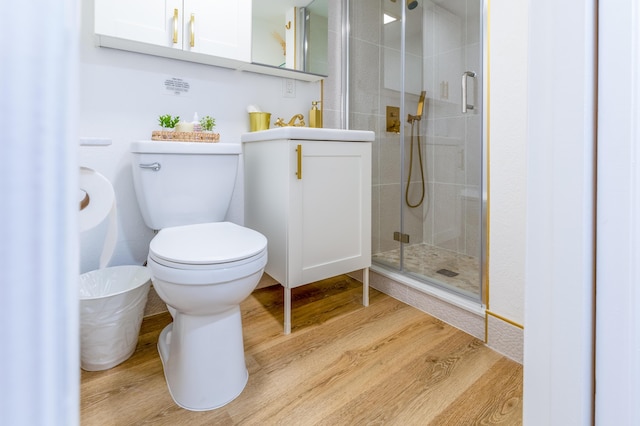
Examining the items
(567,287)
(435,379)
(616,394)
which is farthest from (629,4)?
(435,379)

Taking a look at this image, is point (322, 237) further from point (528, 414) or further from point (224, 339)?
point (528, 414)

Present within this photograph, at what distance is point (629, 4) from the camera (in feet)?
1.35

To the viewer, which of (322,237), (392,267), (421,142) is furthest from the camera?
(421,142)

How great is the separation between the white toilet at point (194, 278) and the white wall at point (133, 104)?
200mm

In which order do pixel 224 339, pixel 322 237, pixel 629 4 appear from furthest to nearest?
pixel 322 237, pixel 224 339, pixel 629 4

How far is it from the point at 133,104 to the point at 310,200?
2.97ft

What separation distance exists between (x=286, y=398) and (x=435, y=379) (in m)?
0.51

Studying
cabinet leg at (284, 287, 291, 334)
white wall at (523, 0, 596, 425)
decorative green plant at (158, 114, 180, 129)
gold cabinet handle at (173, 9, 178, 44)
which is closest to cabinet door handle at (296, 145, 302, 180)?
cabinet leg at (284, 287, 291, 334)

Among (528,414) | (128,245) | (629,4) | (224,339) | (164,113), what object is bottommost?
(224,339)

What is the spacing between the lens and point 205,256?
97 cm

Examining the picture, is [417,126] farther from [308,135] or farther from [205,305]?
[205,305]

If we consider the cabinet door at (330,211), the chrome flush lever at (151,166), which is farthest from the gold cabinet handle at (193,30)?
the cabinet door at (330,211)

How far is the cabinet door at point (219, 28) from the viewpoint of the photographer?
1.49 metres

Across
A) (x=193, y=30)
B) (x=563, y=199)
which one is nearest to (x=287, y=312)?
(x=563, y=199)
